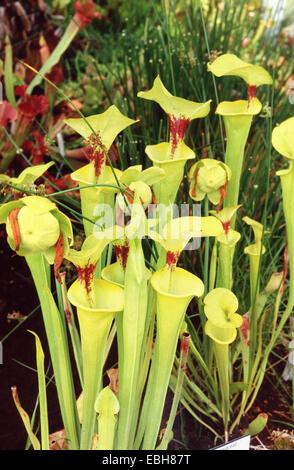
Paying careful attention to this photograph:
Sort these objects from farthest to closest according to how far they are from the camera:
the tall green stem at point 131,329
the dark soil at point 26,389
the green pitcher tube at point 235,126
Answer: the dark soil at point 26,389 < the green pitcher tube at point 235,126 < the tall green stem at point 131,329

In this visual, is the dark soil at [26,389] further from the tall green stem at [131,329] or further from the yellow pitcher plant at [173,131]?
the yellow pitcher plant at [173,131]

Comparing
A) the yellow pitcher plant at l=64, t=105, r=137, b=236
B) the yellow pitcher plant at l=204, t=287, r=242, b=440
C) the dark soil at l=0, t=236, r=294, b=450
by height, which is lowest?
the dark soil at l=0, t=236, r=294, b=450

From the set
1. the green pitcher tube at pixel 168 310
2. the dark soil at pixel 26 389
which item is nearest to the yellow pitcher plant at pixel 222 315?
the green pitcher tube at pixel 168 310

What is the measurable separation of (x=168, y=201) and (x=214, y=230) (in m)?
0.10

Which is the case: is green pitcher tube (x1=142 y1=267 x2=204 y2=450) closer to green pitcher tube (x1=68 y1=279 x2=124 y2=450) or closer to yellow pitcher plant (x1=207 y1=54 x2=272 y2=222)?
green pitcher tube (x1=68 y1=279 x2=124 y2=450)

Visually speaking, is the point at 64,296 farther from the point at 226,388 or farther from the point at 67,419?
the point at 226,388

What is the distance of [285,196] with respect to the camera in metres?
0.49

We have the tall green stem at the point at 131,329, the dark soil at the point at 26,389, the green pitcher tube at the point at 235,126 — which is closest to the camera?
the tall green stem at the point at 131,329

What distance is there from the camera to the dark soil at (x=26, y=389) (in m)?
0.65

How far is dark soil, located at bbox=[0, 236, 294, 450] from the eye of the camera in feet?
2.12

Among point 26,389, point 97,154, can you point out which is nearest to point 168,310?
point 97,154

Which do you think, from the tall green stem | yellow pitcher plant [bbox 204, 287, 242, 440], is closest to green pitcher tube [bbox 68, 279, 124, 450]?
the tall green stem

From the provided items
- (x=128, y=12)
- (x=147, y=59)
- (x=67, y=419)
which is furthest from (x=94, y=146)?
(x=128, y=12)

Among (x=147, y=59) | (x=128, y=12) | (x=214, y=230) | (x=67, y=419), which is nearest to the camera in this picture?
(x=214, y=230)
